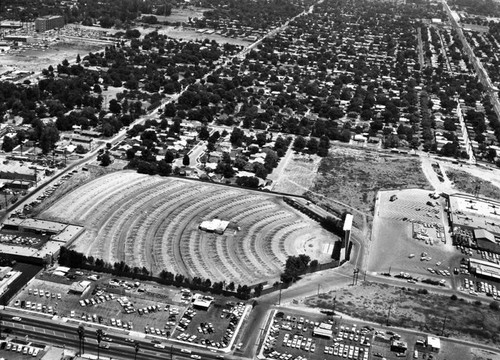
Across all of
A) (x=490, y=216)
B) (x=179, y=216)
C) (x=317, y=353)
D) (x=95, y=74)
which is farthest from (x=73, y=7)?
(x=317, y=353)

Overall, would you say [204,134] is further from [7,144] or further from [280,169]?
[7,144]

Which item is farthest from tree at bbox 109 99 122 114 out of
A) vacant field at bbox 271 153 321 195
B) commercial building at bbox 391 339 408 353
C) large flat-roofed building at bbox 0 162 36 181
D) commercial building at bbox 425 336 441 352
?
commercial building at bbox 425 336 441 352

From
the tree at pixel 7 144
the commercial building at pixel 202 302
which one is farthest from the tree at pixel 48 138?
the commercial building at pixel 202 302

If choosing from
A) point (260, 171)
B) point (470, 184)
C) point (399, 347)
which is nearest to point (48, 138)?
point (260, 171)

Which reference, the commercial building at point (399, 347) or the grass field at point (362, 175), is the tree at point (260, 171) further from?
the commercial building at point (399, 347)

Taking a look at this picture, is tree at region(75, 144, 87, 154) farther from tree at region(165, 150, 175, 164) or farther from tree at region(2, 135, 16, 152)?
tree at region(165, 150, 175, 164)

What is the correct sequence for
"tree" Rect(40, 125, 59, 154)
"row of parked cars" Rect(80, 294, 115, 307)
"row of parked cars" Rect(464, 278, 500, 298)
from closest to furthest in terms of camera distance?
"row of parked cars" Rect(80, 294, 115, 307) < "row of parked cars" Rect(464, 278, 500, 298) < "tree" Rect(40, 125, 59, 154)

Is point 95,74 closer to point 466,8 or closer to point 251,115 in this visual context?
point 251,115
